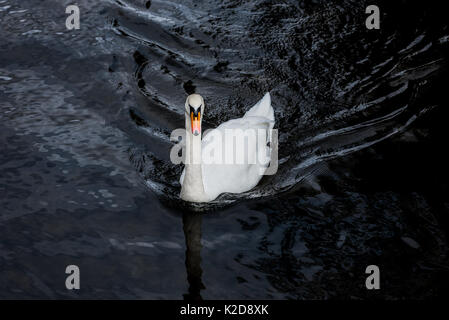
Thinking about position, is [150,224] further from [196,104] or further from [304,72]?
[304,72]

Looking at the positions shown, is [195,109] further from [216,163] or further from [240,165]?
[240,165]

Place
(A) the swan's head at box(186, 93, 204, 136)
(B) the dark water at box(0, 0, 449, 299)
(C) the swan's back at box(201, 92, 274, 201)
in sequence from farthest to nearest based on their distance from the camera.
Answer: (C) the swan's back at box(201, 92, 274, 201)
(A) the swan's head at box(186, 93, 204, 136)
(B) the dark water at box(0, 0, 449, 299)

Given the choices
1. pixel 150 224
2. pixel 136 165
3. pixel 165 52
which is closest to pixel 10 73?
pixel 165 52

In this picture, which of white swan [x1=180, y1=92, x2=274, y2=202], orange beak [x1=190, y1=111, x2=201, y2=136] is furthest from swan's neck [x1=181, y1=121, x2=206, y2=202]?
orange beak [x1=190, y1=111, x2=201, y2=136]

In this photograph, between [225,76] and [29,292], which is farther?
[225,76]

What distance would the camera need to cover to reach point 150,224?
23.7ft

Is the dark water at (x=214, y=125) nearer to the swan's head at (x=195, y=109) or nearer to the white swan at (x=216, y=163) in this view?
the white swan at (x=216, y=163)

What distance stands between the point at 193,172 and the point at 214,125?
1.93m

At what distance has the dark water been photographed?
662cm

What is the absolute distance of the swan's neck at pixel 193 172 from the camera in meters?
7.25

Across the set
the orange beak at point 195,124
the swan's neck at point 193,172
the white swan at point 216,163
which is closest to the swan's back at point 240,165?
the white swan at point 216,163

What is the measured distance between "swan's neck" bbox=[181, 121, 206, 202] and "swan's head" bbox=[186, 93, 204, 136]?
5.2 inches

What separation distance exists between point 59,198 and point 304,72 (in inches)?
173

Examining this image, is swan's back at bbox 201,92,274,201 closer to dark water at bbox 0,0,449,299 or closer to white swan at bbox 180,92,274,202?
white swan at bbox 180,92,274,202
